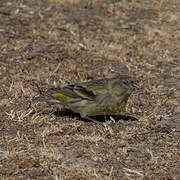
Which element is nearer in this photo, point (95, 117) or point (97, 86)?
point (97, 86)

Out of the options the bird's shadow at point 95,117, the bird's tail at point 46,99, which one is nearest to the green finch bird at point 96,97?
the bird's tail at point 46,99

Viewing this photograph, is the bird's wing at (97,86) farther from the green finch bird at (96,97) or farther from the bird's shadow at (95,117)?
the bird's shadow at (95,117)

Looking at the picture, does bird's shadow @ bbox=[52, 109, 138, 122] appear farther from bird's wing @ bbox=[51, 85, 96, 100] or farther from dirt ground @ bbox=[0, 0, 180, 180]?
bird's wing @ bbox=[51, 85, 96, 100]

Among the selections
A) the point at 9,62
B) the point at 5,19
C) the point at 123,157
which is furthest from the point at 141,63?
the point at 123,157

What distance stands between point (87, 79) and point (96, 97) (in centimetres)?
183

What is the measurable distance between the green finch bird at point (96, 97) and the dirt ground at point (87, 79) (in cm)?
20

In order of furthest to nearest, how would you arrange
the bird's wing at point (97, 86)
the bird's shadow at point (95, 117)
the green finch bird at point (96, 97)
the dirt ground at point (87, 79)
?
the bird's shadow at point (95, 117) → the bird's wing at point (97, 86) → the green finch bird at point (96, 97) → the dirt ground at point (87, 79)

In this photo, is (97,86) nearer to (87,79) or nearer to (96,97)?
(96,97)

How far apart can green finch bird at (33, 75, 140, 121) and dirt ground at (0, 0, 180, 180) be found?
0.67 ft

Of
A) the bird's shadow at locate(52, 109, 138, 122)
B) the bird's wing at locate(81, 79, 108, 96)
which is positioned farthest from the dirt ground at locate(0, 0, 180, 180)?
the bird's wing at locate(81, 79, 108, 96)

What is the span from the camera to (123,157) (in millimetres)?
5684

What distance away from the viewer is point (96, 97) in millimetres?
6926

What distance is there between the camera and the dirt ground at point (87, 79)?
17.6ft

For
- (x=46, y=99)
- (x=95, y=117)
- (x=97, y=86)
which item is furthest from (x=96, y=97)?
(x=46, y=99)
